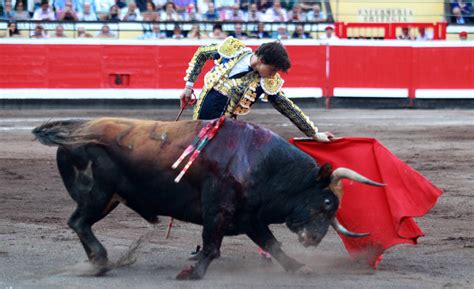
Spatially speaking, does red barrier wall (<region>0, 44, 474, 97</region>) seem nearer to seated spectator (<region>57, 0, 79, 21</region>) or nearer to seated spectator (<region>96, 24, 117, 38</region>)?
seated spectator (<region>96, 24, 117, 38</region>)

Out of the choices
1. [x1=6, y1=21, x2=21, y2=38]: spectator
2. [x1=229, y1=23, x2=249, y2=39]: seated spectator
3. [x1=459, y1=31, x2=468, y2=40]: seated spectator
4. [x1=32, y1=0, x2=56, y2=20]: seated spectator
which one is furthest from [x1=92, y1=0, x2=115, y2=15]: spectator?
[x1=459, y1=31, x2=468, y2=40]: seated spectator

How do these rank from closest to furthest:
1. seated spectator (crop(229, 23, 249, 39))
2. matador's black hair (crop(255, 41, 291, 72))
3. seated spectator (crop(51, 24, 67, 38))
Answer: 1. matador's black hair (crop(255, 41, 291, 72))
2. seated spectator (crop(51, 24, 67, 38))
3. seated spectator (crop(229, 23, 249, 39))

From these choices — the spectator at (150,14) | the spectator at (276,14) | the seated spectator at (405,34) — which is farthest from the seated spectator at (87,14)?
the seated spectator at (405,34)

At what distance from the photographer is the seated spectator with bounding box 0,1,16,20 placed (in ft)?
59.5

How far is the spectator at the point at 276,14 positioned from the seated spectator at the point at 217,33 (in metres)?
1.08

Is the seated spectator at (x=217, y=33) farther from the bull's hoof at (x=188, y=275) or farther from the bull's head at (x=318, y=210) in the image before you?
the bull's hoof at (x=188, y=275)

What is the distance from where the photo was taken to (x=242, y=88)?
6.59 meters

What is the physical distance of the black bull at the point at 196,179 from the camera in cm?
610

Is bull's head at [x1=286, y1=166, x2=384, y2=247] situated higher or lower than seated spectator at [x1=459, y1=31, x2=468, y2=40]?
higher

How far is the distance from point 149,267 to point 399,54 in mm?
12344

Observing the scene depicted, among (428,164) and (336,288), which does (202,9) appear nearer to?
(428,164)

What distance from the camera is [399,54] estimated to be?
714 inches

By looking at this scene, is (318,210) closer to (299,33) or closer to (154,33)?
(154,33)

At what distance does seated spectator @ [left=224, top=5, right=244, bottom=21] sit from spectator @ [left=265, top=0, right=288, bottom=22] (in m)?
0.48
